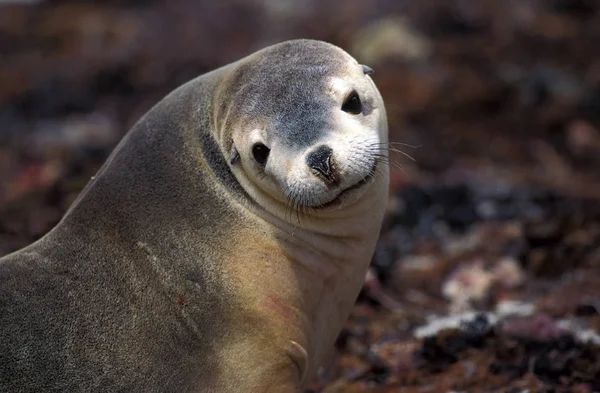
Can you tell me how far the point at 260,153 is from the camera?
5.16m

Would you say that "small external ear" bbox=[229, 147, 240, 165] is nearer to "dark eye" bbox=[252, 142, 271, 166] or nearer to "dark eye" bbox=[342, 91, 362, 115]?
"dark eye" bbox=[252, 142, 271, 166]

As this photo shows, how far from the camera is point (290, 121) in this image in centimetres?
502

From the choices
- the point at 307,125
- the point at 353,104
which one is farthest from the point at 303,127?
the point at 353,104

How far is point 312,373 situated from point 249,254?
0.84m

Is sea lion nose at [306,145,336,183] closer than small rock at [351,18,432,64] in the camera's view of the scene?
Yes

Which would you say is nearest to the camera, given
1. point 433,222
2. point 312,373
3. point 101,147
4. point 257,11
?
point 312,373

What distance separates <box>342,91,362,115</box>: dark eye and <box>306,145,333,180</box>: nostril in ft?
1.36

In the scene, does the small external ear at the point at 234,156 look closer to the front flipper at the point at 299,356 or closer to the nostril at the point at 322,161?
the nostril at the point at 322,161

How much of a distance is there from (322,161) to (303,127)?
257 millimetres

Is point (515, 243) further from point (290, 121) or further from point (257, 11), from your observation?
point (257, 11)

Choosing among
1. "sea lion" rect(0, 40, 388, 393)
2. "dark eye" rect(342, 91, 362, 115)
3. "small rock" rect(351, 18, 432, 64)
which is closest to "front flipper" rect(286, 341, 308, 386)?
"sea lion" rect(0, 40, 388, 393)

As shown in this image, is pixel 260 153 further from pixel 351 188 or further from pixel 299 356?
pixel 299 356

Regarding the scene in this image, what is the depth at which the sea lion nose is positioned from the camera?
15.7ft

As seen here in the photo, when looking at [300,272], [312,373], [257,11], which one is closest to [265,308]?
[300,272]
